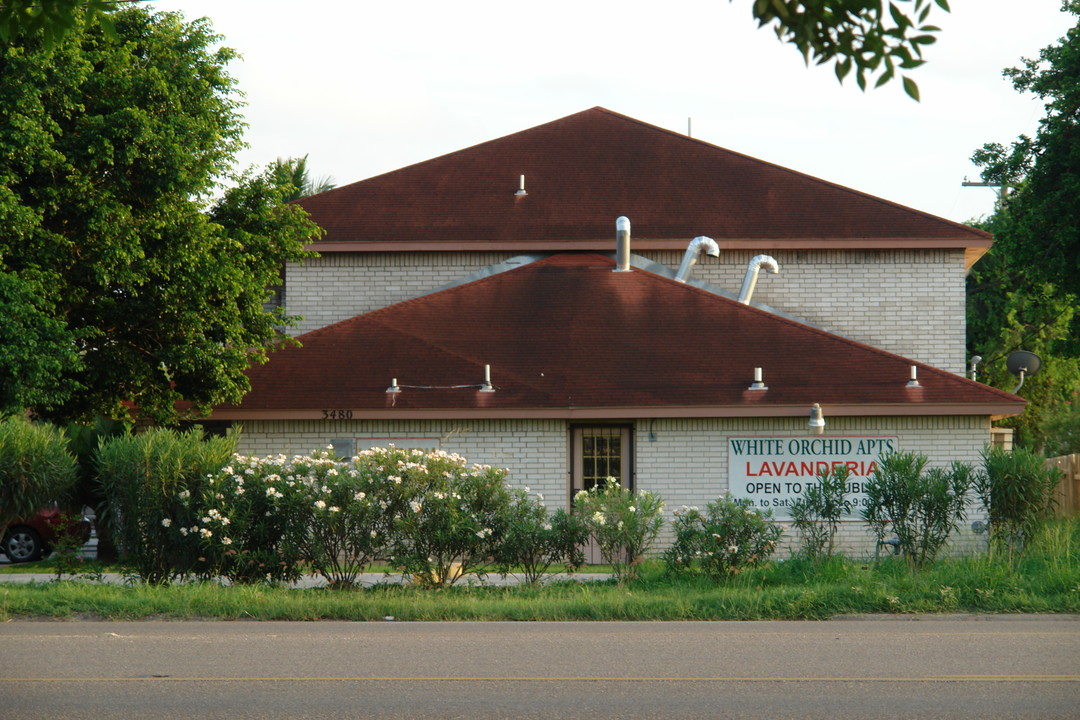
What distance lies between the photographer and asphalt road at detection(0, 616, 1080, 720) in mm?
7211

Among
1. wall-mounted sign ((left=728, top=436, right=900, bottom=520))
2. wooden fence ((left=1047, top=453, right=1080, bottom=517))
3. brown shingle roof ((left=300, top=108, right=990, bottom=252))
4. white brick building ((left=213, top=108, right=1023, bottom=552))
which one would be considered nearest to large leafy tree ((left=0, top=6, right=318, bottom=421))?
white brick building ((left=213, top=108, right=1023, bottom=552))

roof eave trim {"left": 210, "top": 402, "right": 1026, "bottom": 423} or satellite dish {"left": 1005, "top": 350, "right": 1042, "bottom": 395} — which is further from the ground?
satellite dish {"left": 1005, "top": 350, "right": 1042, "bottom": 395}

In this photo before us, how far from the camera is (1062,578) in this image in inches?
516

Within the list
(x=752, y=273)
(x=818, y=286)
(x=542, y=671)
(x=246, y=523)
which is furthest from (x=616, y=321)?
(x=542, y=671)

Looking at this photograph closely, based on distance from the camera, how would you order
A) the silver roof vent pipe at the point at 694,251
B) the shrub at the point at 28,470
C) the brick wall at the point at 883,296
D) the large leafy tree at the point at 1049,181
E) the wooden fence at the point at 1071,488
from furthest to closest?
1. the large leafy tree at the point at 1049,181
2. the brick wall at the point at 883,296
3. the silver roof vent pipe at the point at 694,251
4. the wooden fence at the point at 1071,488
5. the shrub at the point at 28,470

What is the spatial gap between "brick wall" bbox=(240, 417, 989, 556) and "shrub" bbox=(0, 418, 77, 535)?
15.2 feet

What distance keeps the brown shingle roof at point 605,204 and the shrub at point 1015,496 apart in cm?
867

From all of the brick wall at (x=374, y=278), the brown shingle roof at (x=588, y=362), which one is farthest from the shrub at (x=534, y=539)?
the brick wall at (x=374, y=278)

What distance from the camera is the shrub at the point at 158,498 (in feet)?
46.8

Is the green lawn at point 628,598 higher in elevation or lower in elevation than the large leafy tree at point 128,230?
lower

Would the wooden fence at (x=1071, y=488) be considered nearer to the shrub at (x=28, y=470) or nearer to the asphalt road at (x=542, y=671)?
the asphalt road at (x=542, y=671)

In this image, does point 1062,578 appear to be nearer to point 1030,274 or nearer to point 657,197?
point 657,197

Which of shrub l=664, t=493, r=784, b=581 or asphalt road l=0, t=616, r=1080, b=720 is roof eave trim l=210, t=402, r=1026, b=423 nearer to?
shrub l=664, t=493, r=784, b=581

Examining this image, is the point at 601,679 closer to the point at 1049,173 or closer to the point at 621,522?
the point at 621,522
